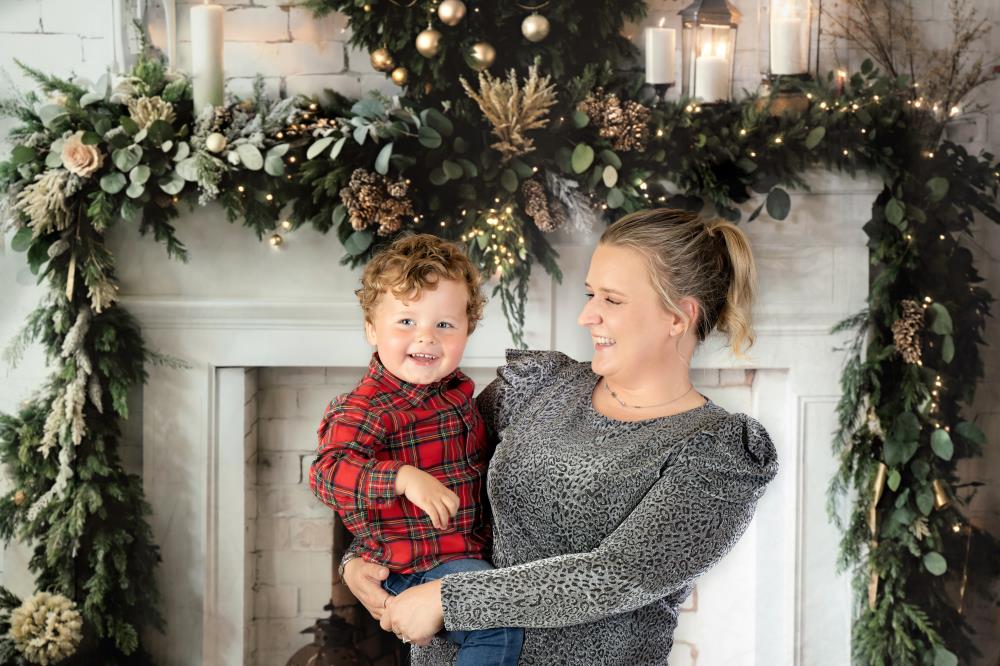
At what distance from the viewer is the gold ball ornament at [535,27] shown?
247 cm

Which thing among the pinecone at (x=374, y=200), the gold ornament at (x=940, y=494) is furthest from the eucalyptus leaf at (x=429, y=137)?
the gold ornament at (x=940, y=494)

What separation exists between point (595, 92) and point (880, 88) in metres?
0.75

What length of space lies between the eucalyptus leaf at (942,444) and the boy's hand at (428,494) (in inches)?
69.0

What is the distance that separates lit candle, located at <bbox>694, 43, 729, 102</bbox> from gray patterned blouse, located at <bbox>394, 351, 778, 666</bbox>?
1.34 m

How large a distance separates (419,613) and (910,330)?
1.82 m

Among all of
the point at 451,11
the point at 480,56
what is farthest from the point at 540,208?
the point at 451,11

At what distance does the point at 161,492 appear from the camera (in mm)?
2693

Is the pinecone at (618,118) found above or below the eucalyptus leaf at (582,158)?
above

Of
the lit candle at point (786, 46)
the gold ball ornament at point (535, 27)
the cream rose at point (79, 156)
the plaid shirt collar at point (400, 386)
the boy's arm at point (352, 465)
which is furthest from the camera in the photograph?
the lit candle at point (786, 46)

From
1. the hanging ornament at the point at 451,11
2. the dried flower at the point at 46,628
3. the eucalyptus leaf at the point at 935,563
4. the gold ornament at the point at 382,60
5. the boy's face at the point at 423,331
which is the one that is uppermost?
the hanging ornament at the point at 451,11

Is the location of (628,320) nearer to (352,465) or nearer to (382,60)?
(352,465)

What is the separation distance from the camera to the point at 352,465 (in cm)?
139

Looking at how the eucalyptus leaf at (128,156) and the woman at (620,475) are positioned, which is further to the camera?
the eucalyptus leaf at (128,156)

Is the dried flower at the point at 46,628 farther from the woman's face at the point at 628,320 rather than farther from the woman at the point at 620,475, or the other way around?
the woman's face at the point at 628,320
